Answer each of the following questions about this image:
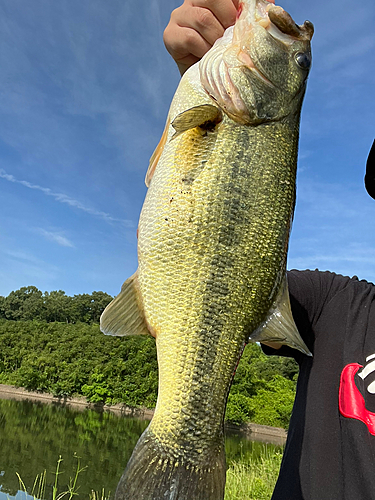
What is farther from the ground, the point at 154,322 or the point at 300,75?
the point at 300,75

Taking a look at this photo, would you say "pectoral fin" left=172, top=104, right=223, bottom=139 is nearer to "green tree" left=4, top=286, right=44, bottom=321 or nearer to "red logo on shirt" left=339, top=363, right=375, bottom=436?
"red logo on shirt" left=339, top=363, right=375, bottom=436

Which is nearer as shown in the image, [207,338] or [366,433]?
[207,338]

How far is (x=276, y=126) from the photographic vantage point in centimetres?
197

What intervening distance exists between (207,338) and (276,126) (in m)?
1.12

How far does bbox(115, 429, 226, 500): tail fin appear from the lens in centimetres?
143

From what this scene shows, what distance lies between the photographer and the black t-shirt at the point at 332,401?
1.93 meters

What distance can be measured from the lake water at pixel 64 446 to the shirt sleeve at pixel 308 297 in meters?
11.4

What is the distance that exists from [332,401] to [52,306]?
67.4 metres

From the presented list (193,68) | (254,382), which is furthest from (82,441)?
(193,68)

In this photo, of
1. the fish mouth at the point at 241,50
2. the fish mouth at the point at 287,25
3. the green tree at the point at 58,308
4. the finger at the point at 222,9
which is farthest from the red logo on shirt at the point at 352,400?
the green tree at the point at 58,308

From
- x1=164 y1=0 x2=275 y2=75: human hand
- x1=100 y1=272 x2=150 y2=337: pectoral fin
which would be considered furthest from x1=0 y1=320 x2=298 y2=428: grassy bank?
x1=164 y1=0 x2=275 y2=75: human hand

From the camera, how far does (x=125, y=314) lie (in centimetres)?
173

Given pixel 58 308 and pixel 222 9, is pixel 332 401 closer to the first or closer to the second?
pixel 222 9

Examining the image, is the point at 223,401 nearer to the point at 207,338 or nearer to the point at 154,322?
the point at 207,338
